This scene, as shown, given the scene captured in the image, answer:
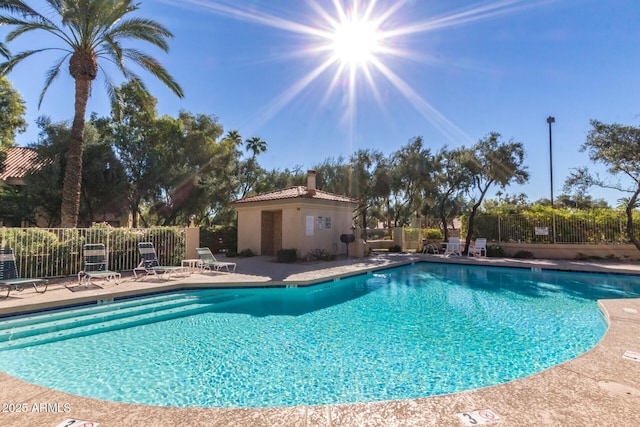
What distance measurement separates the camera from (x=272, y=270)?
12.6 meters

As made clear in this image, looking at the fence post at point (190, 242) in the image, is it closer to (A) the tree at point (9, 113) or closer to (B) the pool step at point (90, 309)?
(B) the pool step at point (90, 309)

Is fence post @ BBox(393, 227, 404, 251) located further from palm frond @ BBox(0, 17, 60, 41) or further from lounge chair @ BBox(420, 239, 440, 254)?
palm frond @ BBox(0, 17, 60, 41)

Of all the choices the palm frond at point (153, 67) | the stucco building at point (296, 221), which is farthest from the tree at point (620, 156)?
the palm frond at point (153, 67)

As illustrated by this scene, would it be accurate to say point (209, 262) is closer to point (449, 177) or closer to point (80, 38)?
point (80, 38)

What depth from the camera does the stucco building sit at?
1622 centimetres

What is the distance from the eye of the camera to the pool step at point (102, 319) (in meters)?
6.18

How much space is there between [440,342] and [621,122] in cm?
1751

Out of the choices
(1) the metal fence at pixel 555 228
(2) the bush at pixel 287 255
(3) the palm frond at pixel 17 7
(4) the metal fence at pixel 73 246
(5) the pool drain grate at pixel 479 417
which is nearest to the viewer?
(5) the pool drain grate at pixel 479 417

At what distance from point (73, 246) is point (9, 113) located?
11870 mm

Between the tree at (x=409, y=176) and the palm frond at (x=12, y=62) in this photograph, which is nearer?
the palm frond at (x=12, y=62)

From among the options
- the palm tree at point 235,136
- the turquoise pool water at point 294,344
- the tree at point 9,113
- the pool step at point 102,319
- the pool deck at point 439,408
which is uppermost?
the palm tree at point 235,136

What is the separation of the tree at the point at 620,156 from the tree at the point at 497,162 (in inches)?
119

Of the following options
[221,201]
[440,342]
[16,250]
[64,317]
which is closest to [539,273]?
[440,342]

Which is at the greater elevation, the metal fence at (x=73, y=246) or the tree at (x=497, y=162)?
the tree at (x=497, y=162)
